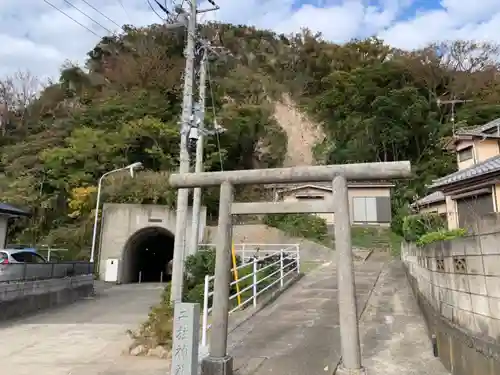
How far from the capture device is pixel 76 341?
26.7 feet

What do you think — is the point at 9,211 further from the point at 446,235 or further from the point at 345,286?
the point at 446,235

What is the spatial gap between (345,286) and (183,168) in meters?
6.30

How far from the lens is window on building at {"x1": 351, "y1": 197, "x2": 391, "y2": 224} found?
27594 millimetres

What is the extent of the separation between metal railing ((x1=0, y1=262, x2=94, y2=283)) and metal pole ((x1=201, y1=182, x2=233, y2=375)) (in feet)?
29.6

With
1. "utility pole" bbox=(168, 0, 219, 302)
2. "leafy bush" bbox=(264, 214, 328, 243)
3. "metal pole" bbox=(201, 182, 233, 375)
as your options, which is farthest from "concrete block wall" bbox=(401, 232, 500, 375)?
"leafy bush" bbox=(264, 214, 328, 243)

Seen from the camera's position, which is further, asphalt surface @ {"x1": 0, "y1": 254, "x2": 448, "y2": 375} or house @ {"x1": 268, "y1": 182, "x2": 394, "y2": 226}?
house @ {"x1": 268, "y1": 182, "x2": 394, "y2": 226}

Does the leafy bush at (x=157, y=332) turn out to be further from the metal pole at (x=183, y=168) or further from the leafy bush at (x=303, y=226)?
the leafy bush at (x=303, y=226)

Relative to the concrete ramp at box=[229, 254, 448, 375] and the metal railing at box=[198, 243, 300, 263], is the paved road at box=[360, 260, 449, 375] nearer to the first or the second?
the concrete ramp at box=[229, 254, 448, 375]

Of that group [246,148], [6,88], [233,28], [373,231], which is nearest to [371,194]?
[373,231]

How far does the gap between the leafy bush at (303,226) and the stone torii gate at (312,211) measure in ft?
58.4

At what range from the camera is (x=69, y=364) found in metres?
6.37

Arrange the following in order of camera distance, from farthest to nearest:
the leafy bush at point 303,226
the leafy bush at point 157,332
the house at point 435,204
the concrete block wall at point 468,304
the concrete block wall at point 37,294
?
the leafy bush at point 303,226, the house at point 435,204, the concrete block wall at point 37,294, the leafy bush at point 157,332, the concrete block wall at point 468,304

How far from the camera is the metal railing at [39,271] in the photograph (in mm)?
11203

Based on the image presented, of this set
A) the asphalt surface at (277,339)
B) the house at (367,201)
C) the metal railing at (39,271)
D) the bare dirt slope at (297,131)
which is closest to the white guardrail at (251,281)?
the asphalt surface at (277,339)
